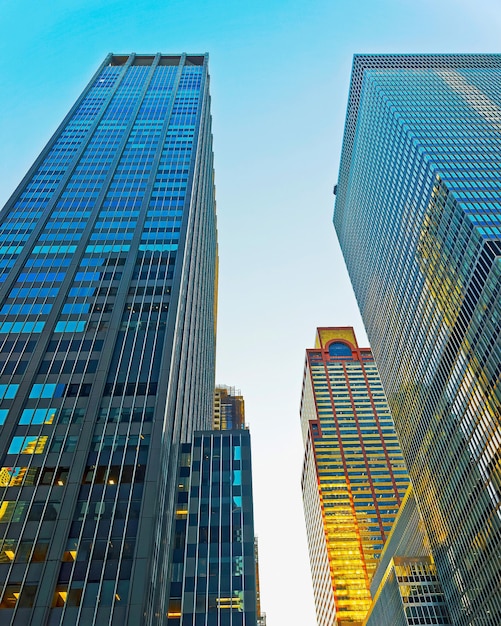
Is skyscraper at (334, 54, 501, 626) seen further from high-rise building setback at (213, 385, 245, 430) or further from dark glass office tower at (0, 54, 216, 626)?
high-rise building setback at (213, 385, 245, 430)

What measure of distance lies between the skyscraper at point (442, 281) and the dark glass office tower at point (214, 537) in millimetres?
44340

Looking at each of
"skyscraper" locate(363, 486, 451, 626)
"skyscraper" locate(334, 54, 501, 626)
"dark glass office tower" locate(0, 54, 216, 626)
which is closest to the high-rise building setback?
"skyscraper" locate(334, 54, 501, 626)

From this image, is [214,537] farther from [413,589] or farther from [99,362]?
[413,589]

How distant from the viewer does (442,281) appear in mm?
98562

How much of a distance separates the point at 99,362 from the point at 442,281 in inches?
2794

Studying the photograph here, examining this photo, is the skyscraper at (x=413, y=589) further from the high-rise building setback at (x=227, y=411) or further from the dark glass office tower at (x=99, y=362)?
the high-rise building setback at (x=227, y=411)

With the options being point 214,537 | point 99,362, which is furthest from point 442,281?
point 99,362

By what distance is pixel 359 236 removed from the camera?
164 metres

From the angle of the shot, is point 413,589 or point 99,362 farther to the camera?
point 413,589

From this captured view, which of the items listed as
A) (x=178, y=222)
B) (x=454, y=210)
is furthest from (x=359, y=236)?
(x=178, y=222)

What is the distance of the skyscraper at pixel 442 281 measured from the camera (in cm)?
8381

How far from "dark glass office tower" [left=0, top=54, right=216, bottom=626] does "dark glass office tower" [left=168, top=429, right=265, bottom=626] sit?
341 centimetres

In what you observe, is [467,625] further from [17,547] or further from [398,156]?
[398,156]

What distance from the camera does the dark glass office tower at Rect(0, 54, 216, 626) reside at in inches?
1652
